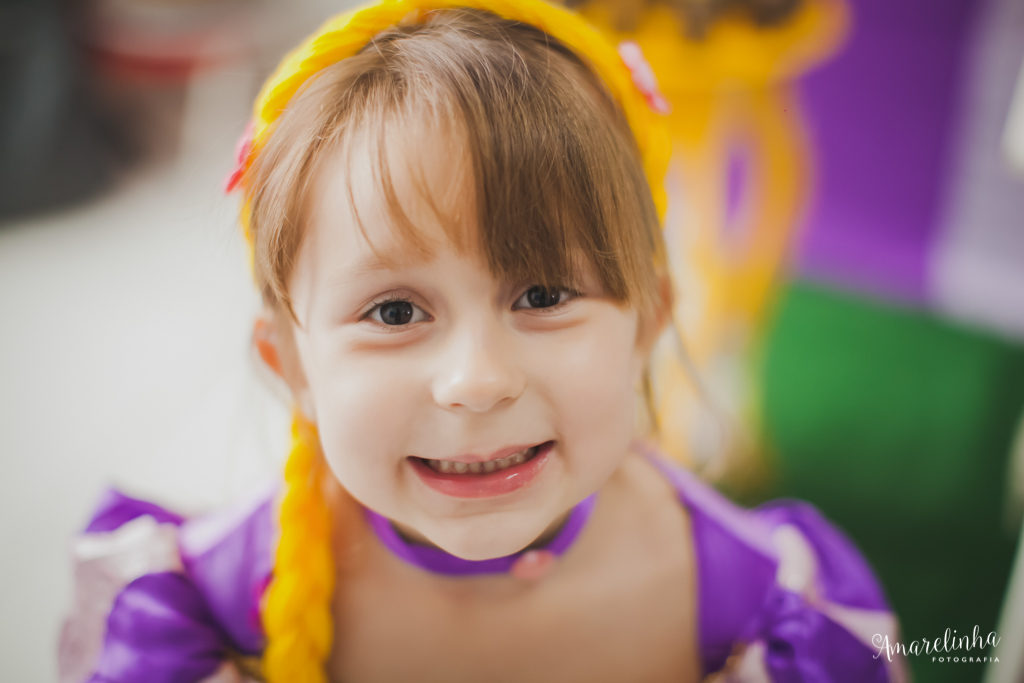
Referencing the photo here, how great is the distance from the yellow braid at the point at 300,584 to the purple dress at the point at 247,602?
56 millimetres

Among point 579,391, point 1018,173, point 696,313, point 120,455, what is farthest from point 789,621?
point 1018,173

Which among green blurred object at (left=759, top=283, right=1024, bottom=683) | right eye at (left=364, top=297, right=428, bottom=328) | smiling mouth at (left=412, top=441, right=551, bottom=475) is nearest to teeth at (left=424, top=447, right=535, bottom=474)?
smiling mouth at (left=412, top=441, right=551, bottom=475)

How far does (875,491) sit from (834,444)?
0.12m

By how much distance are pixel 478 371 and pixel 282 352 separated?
249 millimetres

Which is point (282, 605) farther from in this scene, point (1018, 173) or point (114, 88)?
point (114, 88)

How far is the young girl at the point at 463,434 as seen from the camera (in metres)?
0.56

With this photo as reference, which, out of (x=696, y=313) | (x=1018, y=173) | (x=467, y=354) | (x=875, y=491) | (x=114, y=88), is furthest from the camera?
(x=114, y=88)

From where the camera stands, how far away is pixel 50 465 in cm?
134

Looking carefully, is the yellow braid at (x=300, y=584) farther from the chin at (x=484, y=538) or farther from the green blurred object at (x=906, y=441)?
the green blurred object at (x=906, y=441)

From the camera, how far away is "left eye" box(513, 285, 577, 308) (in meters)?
0.59

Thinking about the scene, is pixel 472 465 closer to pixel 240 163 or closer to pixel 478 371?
pixel 478 371

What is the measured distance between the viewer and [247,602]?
2.54 feet

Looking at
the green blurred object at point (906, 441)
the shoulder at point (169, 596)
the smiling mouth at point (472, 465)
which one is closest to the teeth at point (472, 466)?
the smiling mouth at point (472, 465)

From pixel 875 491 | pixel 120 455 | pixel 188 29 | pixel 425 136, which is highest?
pixel 188 29
